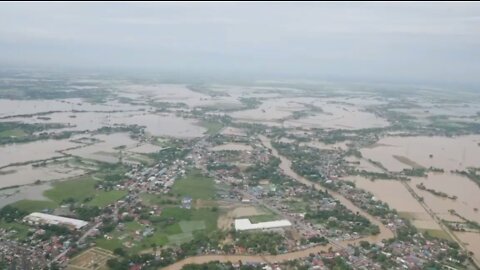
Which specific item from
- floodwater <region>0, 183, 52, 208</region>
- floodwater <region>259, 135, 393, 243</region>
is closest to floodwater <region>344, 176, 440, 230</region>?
floodwater <region>259, 135, 393, 243</region>

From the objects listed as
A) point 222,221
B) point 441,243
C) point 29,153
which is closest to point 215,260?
point 222,221

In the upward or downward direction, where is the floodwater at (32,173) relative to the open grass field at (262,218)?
upward

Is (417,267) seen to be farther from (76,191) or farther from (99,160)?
(99,160)

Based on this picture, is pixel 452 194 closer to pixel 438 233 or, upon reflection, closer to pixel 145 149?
pixel 438 233

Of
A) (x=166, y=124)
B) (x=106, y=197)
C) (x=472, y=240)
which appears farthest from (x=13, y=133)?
(x=472, y=240)

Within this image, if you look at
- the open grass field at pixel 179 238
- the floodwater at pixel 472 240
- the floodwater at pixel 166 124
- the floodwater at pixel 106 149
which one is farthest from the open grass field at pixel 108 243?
the floodwater at pixel 166 124

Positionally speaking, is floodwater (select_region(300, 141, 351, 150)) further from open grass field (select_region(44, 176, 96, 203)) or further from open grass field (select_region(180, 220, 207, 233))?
open grass field (select_region(180, 220, 207, 233))

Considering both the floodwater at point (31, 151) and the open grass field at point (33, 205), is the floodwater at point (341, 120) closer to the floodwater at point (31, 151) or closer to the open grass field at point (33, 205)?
the floodwater at point (31, 151)
